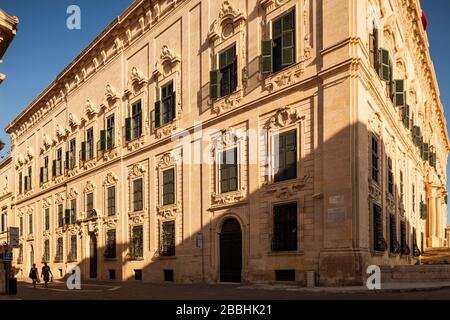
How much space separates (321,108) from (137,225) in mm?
14453

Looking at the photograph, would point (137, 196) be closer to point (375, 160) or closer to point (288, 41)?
point (288, 41)

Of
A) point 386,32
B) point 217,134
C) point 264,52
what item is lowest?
point 217,134

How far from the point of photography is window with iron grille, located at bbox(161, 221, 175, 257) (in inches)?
1032

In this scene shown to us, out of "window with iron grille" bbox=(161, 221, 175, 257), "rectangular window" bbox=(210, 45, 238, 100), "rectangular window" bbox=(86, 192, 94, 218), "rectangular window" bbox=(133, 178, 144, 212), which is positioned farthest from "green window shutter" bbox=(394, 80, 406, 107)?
"rectangular window" bbox=(86, 192, 94, 218)

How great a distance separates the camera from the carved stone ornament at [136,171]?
96.4 ft

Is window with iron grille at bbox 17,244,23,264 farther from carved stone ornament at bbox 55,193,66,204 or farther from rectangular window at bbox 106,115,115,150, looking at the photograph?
rectangular window at bbox 106,115,115,150

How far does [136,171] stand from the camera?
3002cm

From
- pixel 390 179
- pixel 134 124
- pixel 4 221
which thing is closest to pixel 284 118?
pixel 390 179

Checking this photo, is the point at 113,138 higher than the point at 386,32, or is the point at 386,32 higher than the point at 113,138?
the point at 386,32

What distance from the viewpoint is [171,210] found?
26391 millimetres

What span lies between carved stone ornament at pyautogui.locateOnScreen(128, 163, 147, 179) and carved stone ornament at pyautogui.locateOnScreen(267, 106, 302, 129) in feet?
35.0

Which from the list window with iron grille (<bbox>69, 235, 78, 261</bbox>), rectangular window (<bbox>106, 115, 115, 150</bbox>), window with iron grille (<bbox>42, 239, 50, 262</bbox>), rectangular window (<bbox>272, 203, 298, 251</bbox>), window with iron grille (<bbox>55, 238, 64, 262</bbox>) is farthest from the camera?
window with iron grille (<bbox>42, 239, 50, 262</bbox>)
